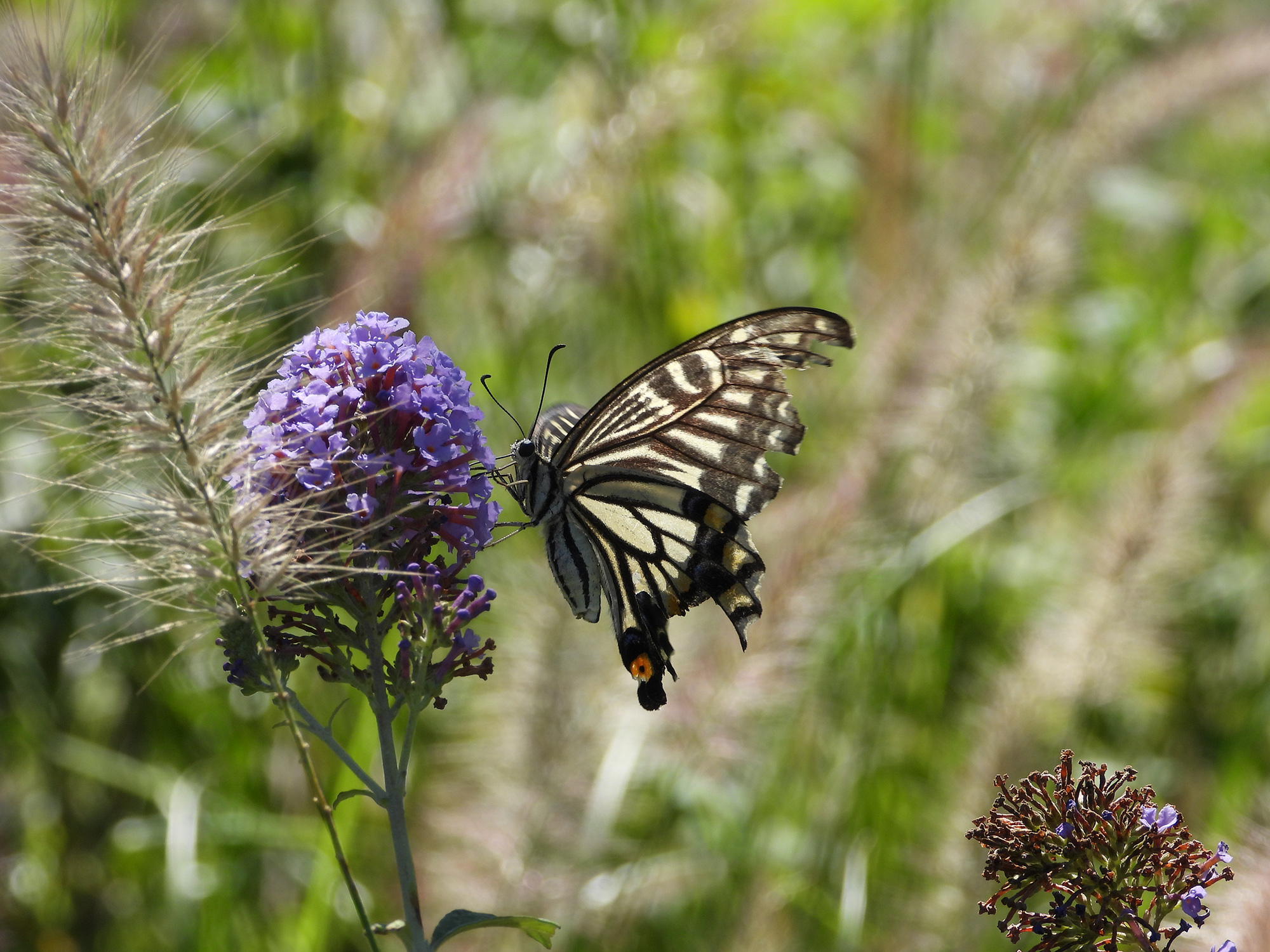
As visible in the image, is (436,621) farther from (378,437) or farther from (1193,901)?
(1193,901)

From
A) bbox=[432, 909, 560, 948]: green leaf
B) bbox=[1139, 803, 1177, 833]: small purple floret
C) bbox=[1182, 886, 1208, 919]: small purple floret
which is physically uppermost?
bbox=[1139, 803, 1177, 833]: small purple floret

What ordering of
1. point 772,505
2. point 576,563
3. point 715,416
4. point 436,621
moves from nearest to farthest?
1. point 436,621
2. point 715,416
3. point 576,563
4. point 772,505

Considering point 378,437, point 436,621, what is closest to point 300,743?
point 436,621

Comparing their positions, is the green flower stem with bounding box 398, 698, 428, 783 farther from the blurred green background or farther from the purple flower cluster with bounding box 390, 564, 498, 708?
the blurred green background

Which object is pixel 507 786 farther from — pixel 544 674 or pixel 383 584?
pixel 383 584

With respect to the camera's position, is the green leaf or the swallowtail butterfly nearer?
the green leaf

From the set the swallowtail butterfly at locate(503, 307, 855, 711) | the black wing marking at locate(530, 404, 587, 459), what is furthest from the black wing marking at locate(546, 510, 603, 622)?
the black wing marking at locate(530, 404, 587, 459)

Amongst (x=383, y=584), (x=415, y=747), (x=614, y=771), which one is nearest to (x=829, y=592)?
(x=614, y=771)
